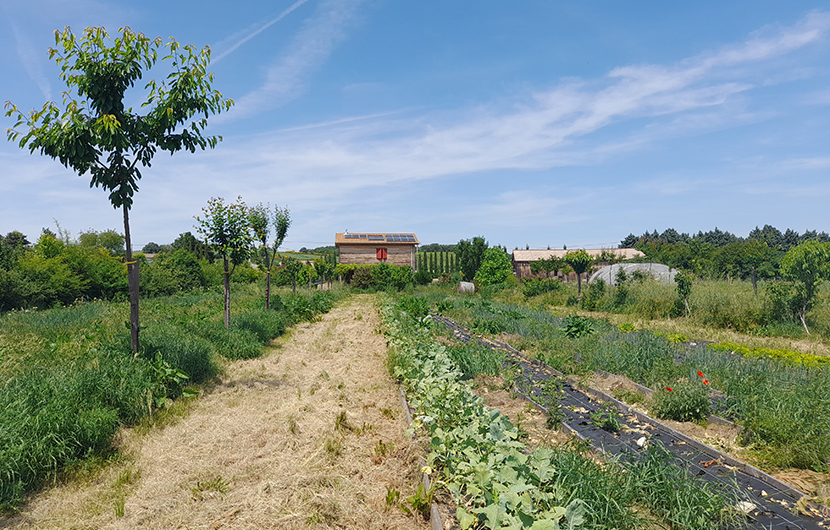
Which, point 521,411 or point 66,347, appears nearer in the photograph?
point 521,411

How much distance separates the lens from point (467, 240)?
30.1m

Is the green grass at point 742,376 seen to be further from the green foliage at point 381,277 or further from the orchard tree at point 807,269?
the green foliage at point 381,277

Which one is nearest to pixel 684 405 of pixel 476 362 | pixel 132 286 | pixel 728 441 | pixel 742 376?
pixel 728 441

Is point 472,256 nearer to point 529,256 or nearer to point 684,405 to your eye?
point 529,256

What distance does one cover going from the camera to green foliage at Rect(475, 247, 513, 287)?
2600cm

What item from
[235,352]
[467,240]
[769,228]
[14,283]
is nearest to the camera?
[235,352]

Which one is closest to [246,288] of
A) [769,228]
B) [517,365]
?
[517,365]

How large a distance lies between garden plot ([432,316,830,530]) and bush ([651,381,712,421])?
32 centimetres

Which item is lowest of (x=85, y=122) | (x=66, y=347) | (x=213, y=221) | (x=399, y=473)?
(x=399, y=473)

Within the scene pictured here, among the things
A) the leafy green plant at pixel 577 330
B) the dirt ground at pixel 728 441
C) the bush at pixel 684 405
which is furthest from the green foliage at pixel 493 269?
the bush at pixel 684 405

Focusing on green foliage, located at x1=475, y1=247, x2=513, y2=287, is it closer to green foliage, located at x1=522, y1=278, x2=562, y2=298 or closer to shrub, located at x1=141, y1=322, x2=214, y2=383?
green foliage, located at x1=522, y1=278, x2=562, y2=298

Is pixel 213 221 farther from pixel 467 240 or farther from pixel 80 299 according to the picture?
pixel 467 240

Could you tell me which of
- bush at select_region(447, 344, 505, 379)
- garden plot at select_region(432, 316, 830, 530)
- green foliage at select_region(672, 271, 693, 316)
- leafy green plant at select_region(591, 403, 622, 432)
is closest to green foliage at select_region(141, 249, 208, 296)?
bush at select_region(447, 344, 505, 379)

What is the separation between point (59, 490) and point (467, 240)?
27.5 meters
